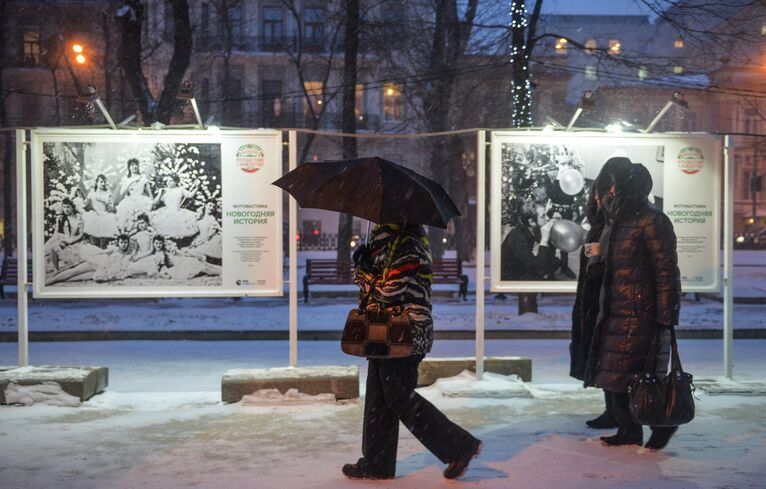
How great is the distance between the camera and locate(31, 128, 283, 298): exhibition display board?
8805 mm

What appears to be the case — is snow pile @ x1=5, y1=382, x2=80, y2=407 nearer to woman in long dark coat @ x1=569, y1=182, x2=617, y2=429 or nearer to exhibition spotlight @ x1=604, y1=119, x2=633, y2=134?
woman in long dark coat @ x1=569, y1=182, x2=617, y2=429

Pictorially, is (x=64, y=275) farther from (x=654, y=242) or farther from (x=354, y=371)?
(x=654, y=242)

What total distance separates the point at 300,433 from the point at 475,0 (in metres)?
18.5

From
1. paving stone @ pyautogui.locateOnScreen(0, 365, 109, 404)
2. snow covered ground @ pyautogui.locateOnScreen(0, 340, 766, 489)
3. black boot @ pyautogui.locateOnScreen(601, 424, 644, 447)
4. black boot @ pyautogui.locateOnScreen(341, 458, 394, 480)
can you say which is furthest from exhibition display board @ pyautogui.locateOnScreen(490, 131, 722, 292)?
paving stone @ pyautogui.locateOnScreen(0, 365, 109, 404)

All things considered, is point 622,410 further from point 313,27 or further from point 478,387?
point 313,27

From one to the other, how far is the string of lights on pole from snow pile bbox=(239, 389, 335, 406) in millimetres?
10016

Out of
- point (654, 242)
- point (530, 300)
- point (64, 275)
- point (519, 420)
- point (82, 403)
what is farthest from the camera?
point (530, 300)

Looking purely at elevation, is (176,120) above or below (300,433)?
above

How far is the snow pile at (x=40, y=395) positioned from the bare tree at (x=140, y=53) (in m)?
10.00

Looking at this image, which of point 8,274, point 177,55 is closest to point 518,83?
point 177,55

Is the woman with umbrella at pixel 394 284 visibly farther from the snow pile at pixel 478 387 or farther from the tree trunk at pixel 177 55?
the tree trunk at pixel 177 55

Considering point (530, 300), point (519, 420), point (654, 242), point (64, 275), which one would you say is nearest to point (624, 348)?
point (654, 242)

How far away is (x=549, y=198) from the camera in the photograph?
9148mm

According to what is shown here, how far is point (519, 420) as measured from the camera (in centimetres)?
761
